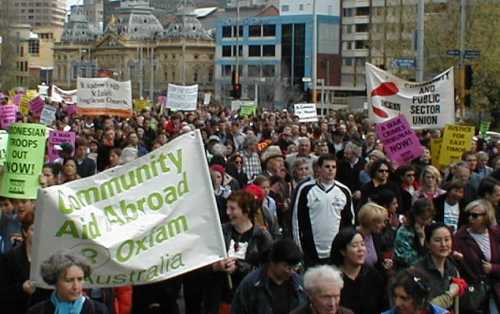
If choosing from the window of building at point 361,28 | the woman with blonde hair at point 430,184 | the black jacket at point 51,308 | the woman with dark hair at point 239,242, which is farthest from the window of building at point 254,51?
the black jacket at point 51,308

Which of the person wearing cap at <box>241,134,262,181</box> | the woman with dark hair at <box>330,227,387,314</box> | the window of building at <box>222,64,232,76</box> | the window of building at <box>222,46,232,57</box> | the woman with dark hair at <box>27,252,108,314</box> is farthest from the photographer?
the window of building at <box>222,64,232,76</box>

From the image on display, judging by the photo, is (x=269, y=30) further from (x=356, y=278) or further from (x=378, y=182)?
(x=356, y=278)

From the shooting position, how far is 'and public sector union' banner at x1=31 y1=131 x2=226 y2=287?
22.9 feet

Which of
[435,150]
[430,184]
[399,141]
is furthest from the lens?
[435,150]

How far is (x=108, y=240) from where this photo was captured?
7.09 m

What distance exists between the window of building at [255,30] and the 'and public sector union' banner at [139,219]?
106178 millimetres

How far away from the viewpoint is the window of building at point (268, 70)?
111562 mm

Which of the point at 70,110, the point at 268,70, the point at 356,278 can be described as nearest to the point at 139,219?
the point at 356,278

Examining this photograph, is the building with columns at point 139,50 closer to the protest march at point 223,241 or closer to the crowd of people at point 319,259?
the crowd of people at point 319,259

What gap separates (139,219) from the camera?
7262mm

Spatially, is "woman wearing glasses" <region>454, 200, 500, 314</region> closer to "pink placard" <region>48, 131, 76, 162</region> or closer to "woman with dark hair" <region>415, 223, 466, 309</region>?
"woman with dark hair" <region>415, 223, 466, 309</region>

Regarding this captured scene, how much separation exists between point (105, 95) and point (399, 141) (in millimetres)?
11392

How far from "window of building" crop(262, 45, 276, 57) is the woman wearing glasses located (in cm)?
10310

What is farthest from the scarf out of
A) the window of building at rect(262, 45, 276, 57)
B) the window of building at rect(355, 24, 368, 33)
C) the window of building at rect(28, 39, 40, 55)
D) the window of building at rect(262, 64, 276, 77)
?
the window of building at rect(28, 39, 40, 55)
